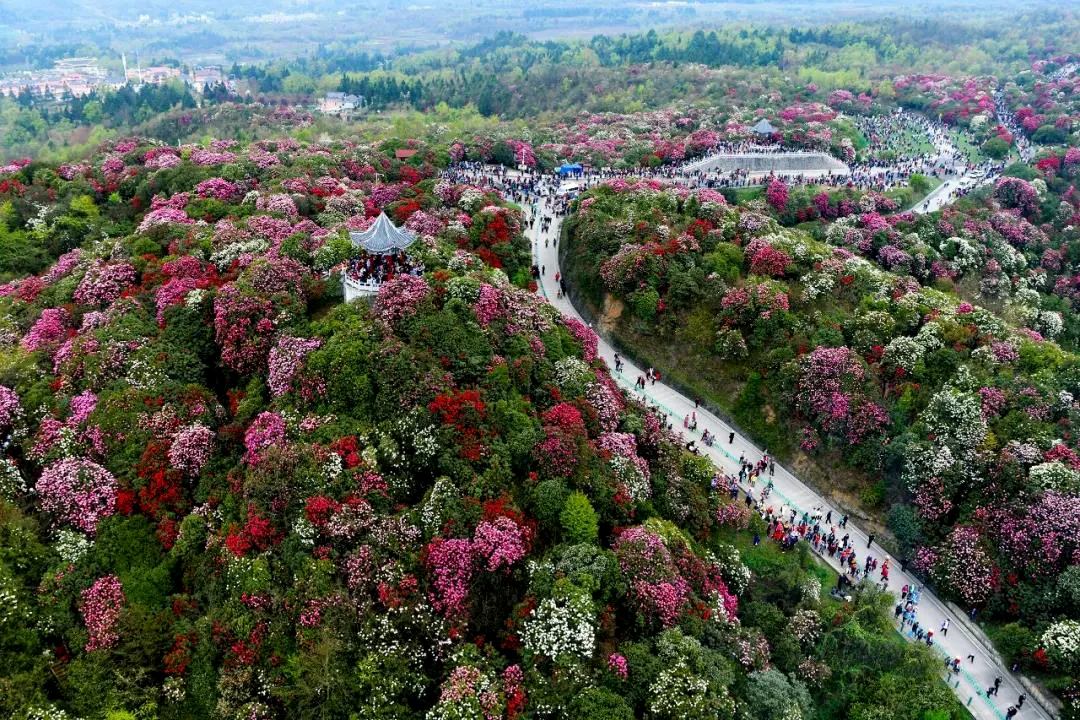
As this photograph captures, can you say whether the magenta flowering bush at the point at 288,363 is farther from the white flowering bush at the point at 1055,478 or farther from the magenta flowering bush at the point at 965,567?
the white flowering bush at the point at 1055,478

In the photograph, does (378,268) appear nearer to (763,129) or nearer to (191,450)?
(191,450)

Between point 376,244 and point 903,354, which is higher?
point 376,244

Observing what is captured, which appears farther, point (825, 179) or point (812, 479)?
point (825, 179)

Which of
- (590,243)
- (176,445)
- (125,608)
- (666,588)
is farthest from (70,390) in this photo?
(590,243)

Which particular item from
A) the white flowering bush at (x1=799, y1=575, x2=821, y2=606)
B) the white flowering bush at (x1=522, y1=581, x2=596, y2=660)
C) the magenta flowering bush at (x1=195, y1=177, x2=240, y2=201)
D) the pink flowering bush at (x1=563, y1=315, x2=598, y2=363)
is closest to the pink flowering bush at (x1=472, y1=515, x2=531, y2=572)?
the white flowering bush at (x1=522, y1=581, x2=596, y2=660)

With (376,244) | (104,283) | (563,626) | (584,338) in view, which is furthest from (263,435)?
(584,338)

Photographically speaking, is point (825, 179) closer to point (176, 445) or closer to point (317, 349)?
point (317, 349)
